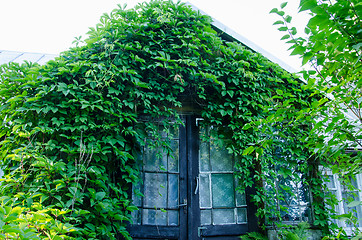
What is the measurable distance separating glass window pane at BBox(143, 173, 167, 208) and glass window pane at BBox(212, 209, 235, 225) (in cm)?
71

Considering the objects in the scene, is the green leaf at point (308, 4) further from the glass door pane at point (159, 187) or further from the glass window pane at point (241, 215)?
the glass window pane at point (241, 215)

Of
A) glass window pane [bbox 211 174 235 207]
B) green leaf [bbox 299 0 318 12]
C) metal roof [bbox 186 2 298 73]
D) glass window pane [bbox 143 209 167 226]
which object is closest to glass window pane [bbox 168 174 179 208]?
glass window pane [bbox 143 209 167 226]

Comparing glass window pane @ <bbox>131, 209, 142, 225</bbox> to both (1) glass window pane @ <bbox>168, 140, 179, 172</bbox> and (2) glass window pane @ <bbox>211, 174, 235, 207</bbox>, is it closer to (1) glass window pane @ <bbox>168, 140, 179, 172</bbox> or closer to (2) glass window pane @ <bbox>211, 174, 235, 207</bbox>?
(1) glass window pane @ <bbox>168, 140, 179, 172</bbox>

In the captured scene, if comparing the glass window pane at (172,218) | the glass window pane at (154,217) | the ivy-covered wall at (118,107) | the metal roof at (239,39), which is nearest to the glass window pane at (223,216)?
the ivy-covered wall at (118,107)

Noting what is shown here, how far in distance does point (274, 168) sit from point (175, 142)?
1.59 m

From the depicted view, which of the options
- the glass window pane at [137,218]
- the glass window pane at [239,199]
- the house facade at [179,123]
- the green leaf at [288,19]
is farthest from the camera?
the glass window pane at [239,199]

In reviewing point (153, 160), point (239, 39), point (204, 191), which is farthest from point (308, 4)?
point (239, 39)

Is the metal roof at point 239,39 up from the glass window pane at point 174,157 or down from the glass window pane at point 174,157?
up

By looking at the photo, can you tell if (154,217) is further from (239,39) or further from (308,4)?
(308,4)

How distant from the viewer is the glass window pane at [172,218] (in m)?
3.46

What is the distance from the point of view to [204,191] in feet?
12.1

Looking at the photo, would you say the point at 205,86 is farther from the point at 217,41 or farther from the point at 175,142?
the point at 175,142

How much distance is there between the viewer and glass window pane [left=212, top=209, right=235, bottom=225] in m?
3.63

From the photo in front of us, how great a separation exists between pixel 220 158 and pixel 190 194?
0.69 metres
